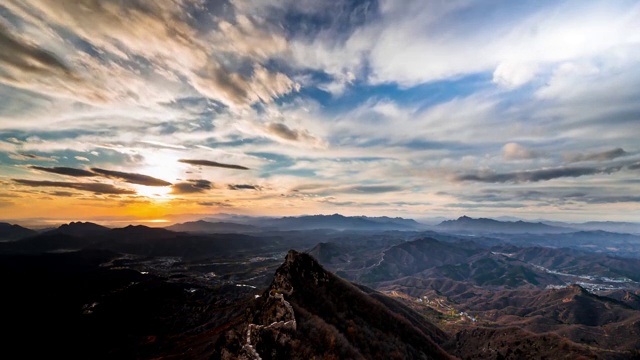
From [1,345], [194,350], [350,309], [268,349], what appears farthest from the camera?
[1,345]

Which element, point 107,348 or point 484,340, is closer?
point 484,340

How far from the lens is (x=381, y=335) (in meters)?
72.9

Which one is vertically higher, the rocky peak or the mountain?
the rocky peak

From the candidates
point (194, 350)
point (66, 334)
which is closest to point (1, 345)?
point (66, 334)

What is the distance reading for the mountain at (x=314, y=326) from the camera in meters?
46.2

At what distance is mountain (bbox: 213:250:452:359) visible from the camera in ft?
152

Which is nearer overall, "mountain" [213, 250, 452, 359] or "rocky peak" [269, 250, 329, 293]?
"mountain" [213, 250, 452, 359]

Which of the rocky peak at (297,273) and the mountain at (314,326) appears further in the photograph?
the rocky peak at (297,273)

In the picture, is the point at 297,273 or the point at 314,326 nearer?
the point at 314,326

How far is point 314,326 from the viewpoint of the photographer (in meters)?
51.9

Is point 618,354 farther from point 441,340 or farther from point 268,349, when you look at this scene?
point 268,349

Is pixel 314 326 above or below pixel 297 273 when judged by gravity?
below

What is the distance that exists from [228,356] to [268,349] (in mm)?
7047

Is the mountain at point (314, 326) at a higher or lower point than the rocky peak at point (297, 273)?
lower
